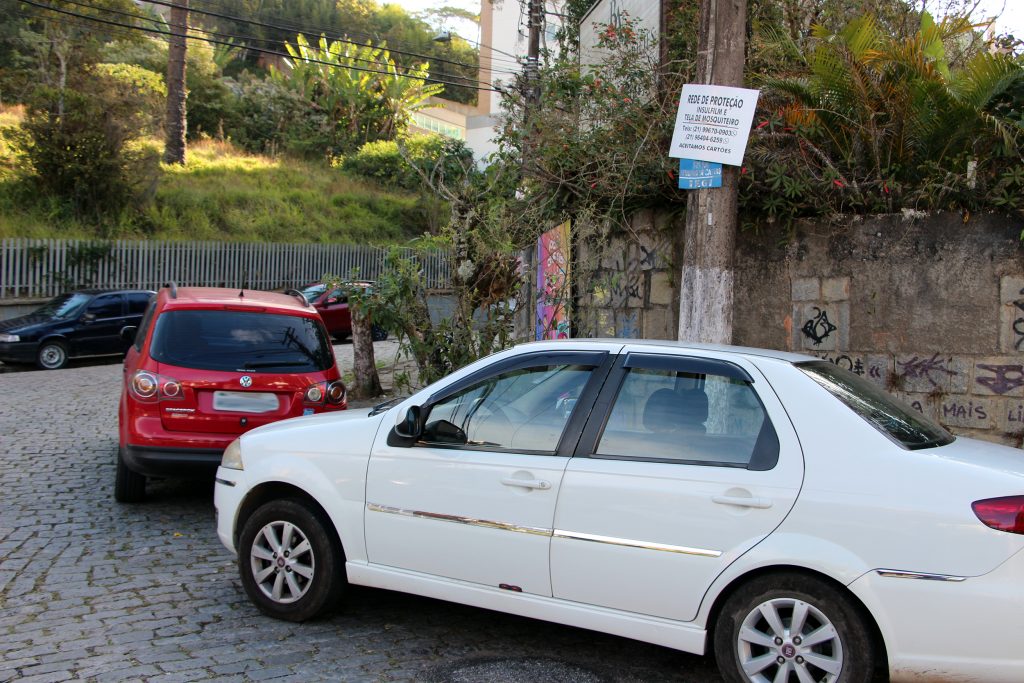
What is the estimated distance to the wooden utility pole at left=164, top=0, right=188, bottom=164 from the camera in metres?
27.1

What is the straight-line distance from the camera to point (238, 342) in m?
6.89

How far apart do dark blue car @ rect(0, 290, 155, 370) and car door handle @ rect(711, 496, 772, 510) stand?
47.6 feet

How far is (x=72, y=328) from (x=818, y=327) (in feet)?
45.6

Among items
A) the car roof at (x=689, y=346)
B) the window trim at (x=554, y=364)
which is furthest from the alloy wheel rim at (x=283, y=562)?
the car roof at (x=689, y=346)

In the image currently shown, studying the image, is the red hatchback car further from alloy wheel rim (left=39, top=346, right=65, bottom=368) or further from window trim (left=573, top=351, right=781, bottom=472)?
alloy wheel rim (left=39, top=346, right=65, bottom=368)

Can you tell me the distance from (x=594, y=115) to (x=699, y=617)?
21.5 ft

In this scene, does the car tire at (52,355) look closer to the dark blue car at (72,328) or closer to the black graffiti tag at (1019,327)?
the dark blue car at (72,328)

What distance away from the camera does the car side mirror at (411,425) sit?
4398mm

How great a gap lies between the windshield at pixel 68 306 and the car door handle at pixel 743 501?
15.8m

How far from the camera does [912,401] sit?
283 inches

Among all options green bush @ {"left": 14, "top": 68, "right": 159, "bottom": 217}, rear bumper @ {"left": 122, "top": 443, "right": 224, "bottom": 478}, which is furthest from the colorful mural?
green bush @ {"left": 14, "top": 68, "right": 159, "bottom": 217}

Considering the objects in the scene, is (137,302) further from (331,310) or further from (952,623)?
(952,623)

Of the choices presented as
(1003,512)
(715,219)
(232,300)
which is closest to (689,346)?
(1003,512)

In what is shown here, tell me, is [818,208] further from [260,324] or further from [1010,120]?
[260,324]
